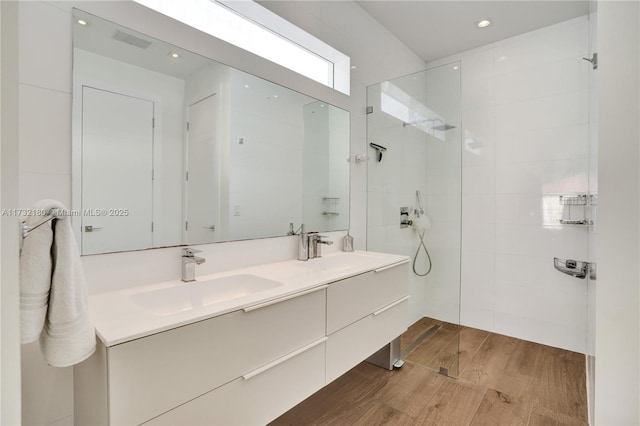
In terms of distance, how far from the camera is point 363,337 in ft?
5.57

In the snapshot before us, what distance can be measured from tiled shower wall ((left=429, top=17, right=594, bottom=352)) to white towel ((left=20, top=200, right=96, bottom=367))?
3.13m

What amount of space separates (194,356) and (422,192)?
7.48 feet

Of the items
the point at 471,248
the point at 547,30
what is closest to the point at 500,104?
the point at 547,30

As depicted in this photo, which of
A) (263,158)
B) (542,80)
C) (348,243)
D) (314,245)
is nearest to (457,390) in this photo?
(348,243)

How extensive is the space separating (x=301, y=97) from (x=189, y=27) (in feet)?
2.53

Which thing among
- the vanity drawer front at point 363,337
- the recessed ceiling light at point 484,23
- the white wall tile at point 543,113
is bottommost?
the vanity drawer front at point 363,337

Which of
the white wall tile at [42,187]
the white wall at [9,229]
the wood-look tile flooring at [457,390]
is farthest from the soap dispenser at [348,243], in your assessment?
the white wall at [9,229]

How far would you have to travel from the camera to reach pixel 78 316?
30.0 inches

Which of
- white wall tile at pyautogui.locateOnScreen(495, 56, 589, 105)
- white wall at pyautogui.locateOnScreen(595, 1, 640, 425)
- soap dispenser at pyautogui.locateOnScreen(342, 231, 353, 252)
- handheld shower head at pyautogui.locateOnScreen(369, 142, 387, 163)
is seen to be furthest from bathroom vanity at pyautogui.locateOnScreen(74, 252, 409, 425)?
white wall tile at pyautogui.locateOnScreen(495, 56, 589, 105)

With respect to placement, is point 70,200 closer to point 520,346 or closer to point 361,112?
point 361,112

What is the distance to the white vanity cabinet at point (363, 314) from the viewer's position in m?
1.50

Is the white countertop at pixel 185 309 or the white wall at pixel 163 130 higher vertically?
the white wall at pixel 163 130

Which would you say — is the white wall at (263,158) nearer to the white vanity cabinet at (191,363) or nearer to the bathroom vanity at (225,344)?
the bathroom vanity at (225,344)

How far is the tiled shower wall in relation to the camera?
2.56m
